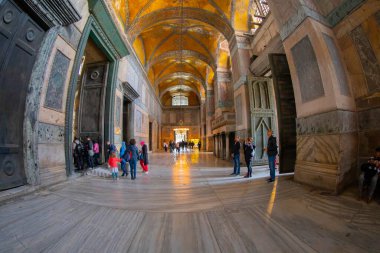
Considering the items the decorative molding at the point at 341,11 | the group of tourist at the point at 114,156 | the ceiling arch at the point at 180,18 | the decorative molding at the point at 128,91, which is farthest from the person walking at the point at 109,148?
the decorative molding at the point at 341,11

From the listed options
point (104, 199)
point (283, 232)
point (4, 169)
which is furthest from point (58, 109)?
point (283, 232)

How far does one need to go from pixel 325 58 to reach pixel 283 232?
11.9 ft

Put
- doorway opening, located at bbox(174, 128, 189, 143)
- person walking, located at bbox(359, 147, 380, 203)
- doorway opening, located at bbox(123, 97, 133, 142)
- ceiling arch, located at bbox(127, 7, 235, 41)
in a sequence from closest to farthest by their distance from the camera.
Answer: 1. person walking, located at bbox(359, 147, 380, 203)
2. ceiling arch, located at bbox(127, 7, 235, 41)
3. doorway opening, located at bbox(123, 97, 133, 142)
4. doorway opening, located at bbox(174, 128, 189, 143)

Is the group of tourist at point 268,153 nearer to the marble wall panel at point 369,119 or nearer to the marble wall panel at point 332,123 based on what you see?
the marble wall panel at point 332,123

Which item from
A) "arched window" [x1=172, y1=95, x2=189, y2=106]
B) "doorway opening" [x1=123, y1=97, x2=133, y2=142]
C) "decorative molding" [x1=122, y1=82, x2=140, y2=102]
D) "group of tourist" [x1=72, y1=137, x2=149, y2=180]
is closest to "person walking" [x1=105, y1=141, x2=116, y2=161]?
"group of tourist" [x1=72, y1=137, x2=149, y2=180]

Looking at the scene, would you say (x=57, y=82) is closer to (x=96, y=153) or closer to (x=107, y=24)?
(x=107, y=24)

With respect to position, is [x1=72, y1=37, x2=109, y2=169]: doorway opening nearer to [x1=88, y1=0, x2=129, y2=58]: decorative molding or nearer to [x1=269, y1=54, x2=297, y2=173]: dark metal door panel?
[x1=88, y1=0, x2=129, y2=58]: decorative molding

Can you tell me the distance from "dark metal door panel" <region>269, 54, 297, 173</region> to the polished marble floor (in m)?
2.17

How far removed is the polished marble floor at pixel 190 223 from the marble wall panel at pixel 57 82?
2224 mm

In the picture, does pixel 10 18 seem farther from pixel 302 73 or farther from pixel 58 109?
pixel 302 73

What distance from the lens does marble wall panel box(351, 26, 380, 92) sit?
3.20 meters

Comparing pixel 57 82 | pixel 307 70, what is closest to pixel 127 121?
pixel 57 82

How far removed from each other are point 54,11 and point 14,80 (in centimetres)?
174

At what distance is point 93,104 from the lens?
23.5 ft
